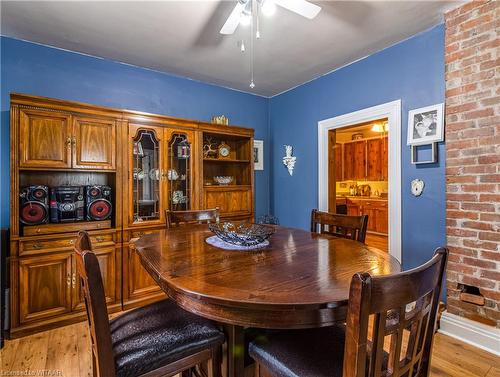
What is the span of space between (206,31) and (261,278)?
225 cm

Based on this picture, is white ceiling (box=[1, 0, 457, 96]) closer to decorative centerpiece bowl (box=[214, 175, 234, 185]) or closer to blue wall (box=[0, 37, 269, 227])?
blue wall (box=[0, 37, 269, 227])

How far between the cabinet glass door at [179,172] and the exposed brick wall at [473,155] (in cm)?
246

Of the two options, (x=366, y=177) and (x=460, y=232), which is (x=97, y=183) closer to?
(x=460, y=232)

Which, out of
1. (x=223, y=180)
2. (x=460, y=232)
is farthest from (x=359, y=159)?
(x=460, y=232)

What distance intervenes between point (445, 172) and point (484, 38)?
1.01 m

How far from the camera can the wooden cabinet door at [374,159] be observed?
601 cm

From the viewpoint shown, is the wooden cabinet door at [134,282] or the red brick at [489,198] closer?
the red brick at [489,198]

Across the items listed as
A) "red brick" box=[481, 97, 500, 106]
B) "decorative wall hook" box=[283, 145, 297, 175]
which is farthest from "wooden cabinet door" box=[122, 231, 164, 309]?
"red brick" box=[481, 97, 500, 106]

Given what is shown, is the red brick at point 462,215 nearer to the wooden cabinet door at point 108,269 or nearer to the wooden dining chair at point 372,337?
the wooden dining chair at point 372,337

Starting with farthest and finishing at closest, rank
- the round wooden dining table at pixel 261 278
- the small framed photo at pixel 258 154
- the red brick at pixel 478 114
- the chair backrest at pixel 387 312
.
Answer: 1. the small framed photo at pixel 258 154
2. the red brick at pixel 478 114
3. the round wooden dining table at pixel 261 278
4. the chair backrest at pixel 387 312

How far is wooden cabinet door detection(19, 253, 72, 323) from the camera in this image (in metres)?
2.17

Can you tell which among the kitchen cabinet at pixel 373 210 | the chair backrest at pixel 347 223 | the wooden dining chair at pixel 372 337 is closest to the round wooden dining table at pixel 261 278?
the wooden dining chair at pixel 372 337

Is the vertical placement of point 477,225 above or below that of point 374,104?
below

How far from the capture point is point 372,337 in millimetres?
740
